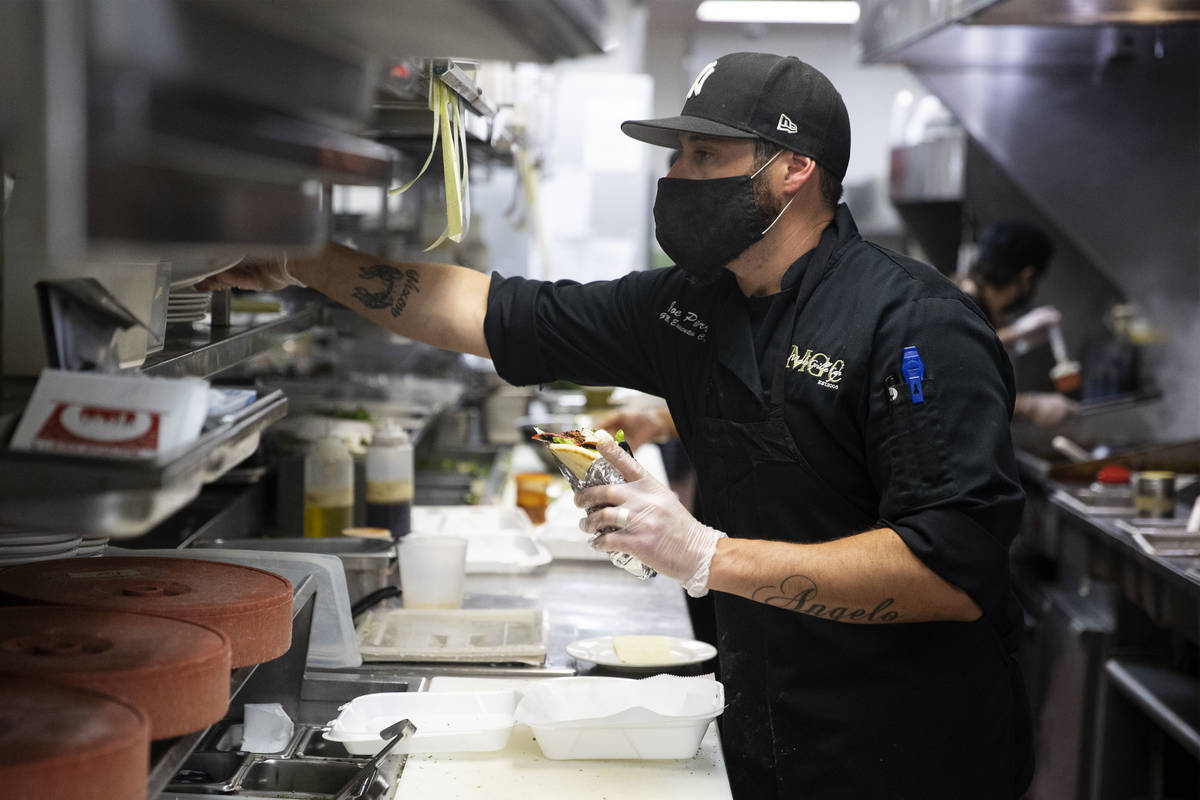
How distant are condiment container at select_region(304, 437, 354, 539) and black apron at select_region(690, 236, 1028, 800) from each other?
1.13 m

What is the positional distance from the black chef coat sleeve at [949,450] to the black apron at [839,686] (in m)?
0.15

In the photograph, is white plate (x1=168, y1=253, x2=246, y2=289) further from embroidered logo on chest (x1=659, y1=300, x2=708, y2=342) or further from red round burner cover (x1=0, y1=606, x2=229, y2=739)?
embroidered logo on chest (x1=659, y1=300, x2=708, y2=342)

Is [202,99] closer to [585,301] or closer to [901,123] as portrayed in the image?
[585,301]

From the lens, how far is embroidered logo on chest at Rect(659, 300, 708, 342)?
8.13 feet

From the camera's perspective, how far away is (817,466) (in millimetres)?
2195

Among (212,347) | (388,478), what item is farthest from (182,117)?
(388,478)

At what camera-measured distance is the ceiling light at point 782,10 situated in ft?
23.4

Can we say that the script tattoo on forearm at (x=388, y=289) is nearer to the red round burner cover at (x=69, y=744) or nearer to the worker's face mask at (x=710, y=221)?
the worker's face mask at (x=710, y=221)

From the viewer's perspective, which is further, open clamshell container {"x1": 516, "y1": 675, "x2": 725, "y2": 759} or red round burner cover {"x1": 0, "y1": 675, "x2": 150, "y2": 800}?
open clamshell container {"x1": 516, "y1": 675, "x2": 725, "y2": 759}

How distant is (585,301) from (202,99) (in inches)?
61.8

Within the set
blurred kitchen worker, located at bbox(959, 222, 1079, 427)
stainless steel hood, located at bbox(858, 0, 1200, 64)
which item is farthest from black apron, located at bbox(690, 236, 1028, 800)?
blurred kitchen worker, located at bbox(959, 222, 1079, 427)

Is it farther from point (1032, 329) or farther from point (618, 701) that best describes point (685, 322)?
point (1032, 329)

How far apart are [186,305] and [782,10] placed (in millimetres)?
5927

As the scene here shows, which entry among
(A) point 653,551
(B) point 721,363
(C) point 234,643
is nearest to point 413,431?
(B) point 721,363
